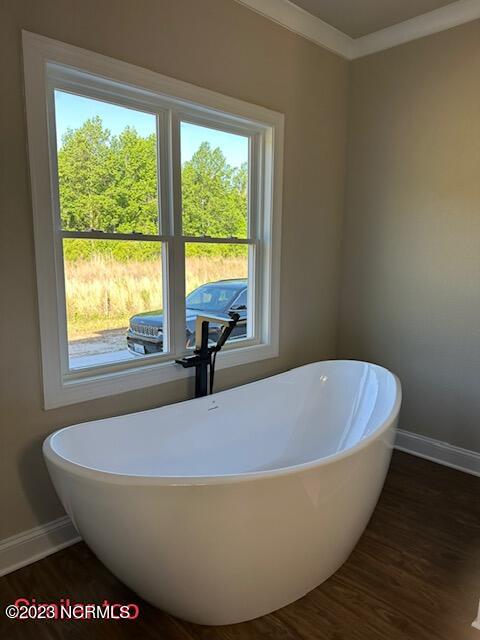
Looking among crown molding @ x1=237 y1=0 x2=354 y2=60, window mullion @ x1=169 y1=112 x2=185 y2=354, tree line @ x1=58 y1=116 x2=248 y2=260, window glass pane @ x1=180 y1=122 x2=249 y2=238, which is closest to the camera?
tree line @ x1=58 y1=116 x2=248 y2=260

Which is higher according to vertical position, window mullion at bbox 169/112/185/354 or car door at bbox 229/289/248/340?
window mullion at bbox 169/112/185/354

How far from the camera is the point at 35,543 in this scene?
6.32 ft

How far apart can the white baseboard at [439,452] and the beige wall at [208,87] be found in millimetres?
844

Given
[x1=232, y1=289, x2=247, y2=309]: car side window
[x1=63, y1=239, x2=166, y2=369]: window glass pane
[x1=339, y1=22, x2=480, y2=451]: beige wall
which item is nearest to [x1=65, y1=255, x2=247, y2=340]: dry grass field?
[x1=63, y1=239, x2=166, y2=369]: window glass pane

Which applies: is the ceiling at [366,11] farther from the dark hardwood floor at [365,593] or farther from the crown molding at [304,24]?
the dark hardwood floor at [365,593]

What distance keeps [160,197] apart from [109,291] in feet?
1.85

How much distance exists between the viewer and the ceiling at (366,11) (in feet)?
8.43

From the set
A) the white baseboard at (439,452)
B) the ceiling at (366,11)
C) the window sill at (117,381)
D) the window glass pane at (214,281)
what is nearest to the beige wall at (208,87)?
the window sill at (117,381)

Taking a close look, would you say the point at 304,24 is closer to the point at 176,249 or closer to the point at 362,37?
the point at 362,37

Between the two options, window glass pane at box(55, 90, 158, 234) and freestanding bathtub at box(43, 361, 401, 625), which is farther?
window glass pane at box(55, 90, 158, 234)

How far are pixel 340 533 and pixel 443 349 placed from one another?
5.46 feet

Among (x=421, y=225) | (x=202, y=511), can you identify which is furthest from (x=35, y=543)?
(x=421, y=225)

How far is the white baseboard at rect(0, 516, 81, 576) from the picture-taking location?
1.85 meters

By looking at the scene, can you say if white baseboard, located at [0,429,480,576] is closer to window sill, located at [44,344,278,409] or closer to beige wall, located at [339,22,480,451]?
window sill, located at [44,344,278,409]
